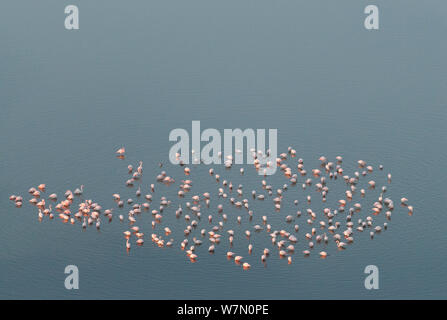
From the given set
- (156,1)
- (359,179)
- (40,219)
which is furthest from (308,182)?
(156,1)

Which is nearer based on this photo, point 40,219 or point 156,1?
point 40,219

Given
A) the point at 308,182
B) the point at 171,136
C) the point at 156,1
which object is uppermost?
the point at 156,1

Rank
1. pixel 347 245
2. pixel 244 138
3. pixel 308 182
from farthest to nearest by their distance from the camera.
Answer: pixel 244 138, pixel 308 182, pixel 347 245

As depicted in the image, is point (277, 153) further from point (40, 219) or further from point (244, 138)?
point (40, 219)
